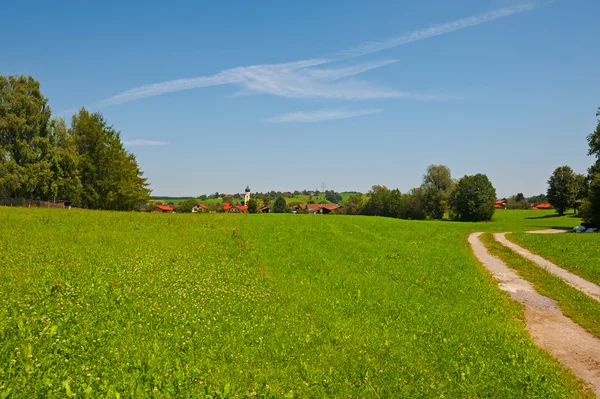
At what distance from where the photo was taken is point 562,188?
314 feet

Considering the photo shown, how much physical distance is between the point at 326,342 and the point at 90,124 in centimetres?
6473

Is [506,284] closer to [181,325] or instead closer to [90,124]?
[181,325]

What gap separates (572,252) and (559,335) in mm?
22346

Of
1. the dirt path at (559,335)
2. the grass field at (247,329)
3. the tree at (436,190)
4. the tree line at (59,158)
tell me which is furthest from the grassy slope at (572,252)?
the tree at (436,190)

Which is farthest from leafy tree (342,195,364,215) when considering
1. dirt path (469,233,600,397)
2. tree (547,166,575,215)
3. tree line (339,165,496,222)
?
dirt path (469,233,600,397)

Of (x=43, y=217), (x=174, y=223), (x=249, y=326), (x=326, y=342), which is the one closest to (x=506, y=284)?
(x=326, y=342)

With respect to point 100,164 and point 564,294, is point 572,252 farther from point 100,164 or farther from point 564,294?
point 100,164

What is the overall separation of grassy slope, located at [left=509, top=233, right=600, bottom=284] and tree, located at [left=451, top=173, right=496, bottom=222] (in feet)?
207

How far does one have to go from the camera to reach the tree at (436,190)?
12031 cm

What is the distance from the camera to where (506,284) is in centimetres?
2162

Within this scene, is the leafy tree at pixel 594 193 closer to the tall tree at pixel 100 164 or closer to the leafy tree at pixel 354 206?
the tall tree at pixel 100 164

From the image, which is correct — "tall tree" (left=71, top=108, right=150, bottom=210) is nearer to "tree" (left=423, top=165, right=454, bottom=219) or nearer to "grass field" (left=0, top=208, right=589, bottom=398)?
"grass field" (left=0, top=208, right=589, bottom=398)

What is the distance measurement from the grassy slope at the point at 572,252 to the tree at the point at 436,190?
78.5 metres

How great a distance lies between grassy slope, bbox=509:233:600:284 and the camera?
24.7 metres
